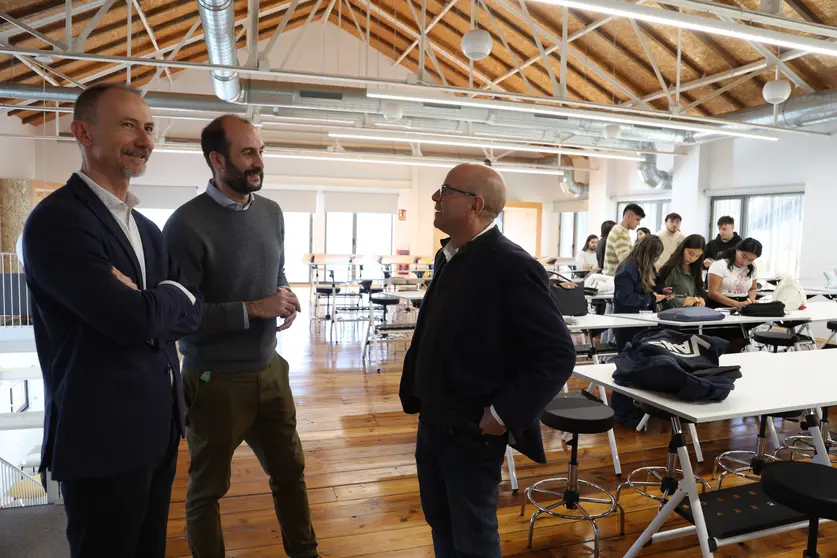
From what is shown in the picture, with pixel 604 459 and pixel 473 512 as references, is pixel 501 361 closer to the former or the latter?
pixel 473 512

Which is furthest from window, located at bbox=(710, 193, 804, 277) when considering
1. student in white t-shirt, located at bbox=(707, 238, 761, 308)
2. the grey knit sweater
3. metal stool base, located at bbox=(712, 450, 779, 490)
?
the grey knit sweater

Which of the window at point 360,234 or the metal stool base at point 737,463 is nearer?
the metal stool base at point 737,463

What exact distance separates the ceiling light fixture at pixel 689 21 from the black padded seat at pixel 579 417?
272 cm

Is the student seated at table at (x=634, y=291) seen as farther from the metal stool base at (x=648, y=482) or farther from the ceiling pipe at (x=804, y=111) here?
the ceiling pipe at (x=804, y=111)

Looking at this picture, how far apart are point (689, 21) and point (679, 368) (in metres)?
3.50

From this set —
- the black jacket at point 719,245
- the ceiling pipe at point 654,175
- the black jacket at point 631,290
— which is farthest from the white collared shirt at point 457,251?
the ceiling pipe at point 654,175

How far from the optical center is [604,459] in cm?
376

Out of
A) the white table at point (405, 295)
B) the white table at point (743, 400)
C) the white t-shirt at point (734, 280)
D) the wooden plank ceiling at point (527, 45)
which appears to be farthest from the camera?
the wooden plank ceiling at point (527, 45)

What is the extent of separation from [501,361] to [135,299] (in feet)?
3.19

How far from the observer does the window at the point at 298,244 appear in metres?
15.8

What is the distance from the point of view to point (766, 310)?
15.6 ft

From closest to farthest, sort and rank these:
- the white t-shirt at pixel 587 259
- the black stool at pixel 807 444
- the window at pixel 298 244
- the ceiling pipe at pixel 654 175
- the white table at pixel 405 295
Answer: the black stool at pixel 807 444 → the white table at pixel 405 295 → the white t-shirt at pixel 587 259 → the ceiling pipe at pixel 654 175 → the window at pixel 298 244

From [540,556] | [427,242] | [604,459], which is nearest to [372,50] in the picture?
[427,242]

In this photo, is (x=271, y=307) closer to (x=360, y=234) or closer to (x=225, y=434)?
(x=225, y=434)
